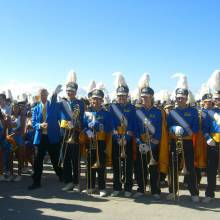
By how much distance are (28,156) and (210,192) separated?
205 inches

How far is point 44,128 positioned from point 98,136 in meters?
1.25

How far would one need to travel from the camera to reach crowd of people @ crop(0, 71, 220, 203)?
25.2 feet

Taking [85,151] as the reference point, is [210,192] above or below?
below

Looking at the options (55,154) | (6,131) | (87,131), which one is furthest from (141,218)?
(6,131)

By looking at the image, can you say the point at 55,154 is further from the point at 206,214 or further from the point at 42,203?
the point at 206,214

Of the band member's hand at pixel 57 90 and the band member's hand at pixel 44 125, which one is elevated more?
the band member's hand at pixel 57 90

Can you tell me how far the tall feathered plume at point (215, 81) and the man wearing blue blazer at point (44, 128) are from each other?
3151 millimetres

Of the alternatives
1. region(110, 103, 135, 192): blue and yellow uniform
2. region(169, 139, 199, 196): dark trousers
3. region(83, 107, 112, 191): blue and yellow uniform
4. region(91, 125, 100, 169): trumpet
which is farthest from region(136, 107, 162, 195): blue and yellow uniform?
region(91, 125, 100, 169): trumpet

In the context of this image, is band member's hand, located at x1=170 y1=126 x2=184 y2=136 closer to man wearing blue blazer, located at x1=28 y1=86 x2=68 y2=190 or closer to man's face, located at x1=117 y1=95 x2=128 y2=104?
man's face, located at x1=117 y1=95 x2=128 y2=104

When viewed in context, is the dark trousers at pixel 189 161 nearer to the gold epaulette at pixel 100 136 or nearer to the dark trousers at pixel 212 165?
the dark trousers at pixel 212 165

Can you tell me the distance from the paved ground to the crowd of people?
0.31 m

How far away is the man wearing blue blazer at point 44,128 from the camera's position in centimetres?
873

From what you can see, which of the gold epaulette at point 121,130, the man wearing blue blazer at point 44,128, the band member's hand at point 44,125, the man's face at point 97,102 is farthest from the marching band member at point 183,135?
the band member's hand at point 44,125

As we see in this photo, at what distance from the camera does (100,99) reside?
827cm
